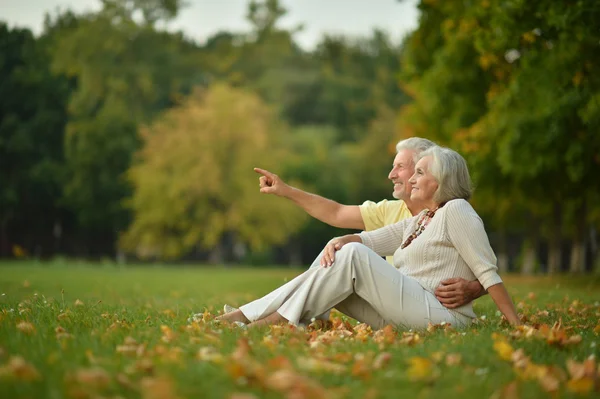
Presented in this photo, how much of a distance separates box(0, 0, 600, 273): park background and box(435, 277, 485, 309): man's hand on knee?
364 inches

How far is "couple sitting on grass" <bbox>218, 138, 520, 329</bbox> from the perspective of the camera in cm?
539

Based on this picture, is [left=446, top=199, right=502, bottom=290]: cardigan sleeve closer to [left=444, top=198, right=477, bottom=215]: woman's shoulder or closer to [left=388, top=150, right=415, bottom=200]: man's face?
[left=444, top=198, right=477, bottom=215]: woman's shoulder

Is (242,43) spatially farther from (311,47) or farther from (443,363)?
(443,363)

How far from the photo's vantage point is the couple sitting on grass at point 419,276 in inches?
212

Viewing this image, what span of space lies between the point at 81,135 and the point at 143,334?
38.9m

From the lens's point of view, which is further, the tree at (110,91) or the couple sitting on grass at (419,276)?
the tree at (110,91)

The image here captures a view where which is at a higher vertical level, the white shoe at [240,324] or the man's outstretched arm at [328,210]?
the man's outstretched arm at [328,210]

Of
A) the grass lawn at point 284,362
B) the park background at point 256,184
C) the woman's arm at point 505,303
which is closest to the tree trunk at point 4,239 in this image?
the park background at point 256,184

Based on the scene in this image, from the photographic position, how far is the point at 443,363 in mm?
3988

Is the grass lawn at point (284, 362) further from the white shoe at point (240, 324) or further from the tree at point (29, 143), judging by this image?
the tree at point (29, 143)

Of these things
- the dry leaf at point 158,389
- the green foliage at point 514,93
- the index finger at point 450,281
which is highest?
the green foliage at point 514,93

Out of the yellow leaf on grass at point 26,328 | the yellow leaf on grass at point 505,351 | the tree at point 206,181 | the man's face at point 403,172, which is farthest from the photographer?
the tree at point 206,181

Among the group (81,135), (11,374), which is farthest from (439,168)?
(81,135)

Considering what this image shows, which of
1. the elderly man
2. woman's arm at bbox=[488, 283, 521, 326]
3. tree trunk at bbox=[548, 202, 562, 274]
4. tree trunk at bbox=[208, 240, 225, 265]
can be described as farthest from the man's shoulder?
tree trunk at bbox=[208, 240, 225, 265]
